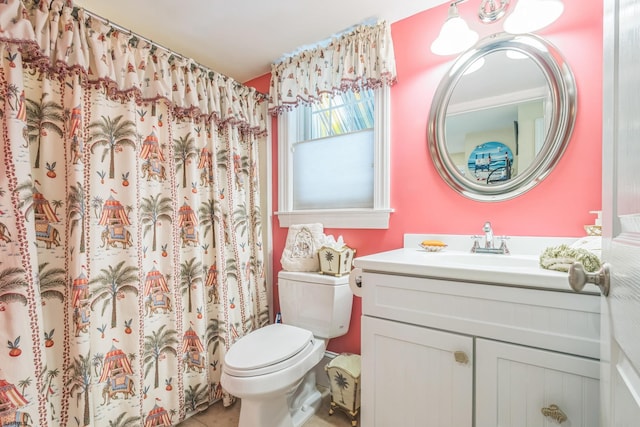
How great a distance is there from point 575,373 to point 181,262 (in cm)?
176

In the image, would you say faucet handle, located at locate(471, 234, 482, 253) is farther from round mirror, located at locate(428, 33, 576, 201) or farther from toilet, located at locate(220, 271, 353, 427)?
toilet, located at locate(220, 271, 353, 427)

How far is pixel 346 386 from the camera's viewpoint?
1.55m

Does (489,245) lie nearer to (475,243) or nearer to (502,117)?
(475,243)

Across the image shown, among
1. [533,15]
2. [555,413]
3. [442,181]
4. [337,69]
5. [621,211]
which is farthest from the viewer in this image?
[337,69]

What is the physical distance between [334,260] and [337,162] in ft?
2.21

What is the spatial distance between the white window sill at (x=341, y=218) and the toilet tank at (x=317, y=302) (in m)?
0.35

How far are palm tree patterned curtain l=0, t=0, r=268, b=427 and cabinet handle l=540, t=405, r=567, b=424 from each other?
1.57m

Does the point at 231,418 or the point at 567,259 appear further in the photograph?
the point at 231,418

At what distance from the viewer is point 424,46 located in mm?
1590

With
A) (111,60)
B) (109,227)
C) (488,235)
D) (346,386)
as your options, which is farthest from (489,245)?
(111,60)

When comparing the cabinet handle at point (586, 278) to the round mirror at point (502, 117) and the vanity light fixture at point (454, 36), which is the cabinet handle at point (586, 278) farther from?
the vanity light fixture at point (454, 36)

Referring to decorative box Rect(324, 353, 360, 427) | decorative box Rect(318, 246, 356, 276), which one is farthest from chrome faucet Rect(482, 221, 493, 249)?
decorative box Rect(324, 353, 360, 427)

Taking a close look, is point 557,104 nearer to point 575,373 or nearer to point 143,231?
point 575,373

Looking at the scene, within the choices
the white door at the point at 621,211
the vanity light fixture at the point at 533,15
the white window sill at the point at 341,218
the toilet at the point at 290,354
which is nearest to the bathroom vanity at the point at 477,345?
the white door at the point at 621,211
